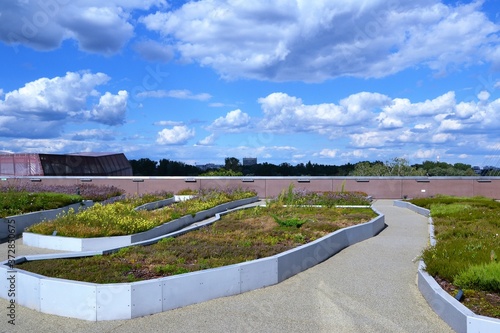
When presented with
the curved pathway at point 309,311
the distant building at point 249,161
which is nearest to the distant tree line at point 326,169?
the distant building at point 249,161

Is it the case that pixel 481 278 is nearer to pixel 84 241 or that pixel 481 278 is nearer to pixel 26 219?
pixel 84 241

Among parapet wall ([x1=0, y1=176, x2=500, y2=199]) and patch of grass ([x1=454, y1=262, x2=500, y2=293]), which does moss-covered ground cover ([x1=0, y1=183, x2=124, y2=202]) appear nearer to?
parapet wall ([x1=0, y1=176, x2=500, y2=199])

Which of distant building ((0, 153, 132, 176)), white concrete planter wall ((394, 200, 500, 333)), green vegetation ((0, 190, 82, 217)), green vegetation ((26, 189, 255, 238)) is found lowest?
white concrete planter wall ((394, 200, 500, 333))

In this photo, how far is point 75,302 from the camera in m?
6.25

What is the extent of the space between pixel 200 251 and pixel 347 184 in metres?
17.1

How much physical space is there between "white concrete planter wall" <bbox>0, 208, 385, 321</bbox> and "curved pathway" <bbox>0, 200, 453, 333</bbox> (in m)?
0.12

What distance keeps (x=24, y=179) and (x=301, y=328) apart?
24.9 meters

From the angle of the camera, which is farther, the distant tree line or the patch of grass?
the distant tree line

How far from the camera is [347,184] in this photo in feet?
81.8

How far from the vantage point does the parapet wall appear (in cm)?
2444

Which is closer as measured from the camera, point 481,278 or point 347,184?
point 481,278

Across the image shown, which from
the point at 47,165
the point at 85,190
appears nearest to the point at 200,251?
the point at 85,190

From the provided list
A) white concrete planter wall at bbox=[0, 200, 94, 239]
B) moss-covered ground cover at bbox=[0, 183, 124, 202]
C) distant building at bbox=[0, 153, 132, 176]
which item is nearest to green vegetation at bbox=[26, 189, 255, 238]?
white concrete planter wall at bbox=[0, 200, 94, 239]

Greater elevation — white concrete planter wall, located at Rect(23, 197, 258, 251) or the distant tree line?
the distant tree line
